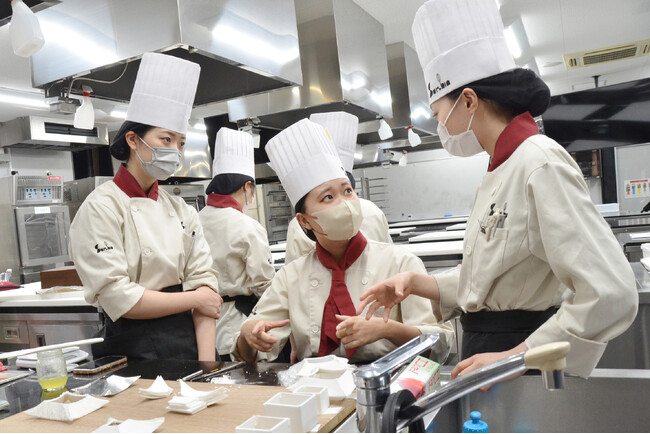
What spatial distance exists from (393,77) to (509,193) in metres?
4.93

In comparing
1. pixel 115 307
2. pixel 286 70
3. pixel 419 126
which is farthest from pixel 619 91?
pixel 115 307

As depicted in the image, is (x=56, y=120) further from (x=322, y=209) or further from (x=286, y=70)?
(x=322, y=209)

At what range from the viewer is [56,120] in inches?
252

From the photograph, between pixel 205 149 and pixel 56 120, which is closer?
pixel 56 120

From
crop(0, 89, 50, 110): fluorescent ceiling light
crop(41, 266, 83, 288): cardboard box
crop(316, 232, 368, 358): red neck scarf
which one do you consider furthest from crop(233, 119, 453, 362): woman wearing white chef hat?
crop(0, 89, 50, 110): fluorescent ceiling light

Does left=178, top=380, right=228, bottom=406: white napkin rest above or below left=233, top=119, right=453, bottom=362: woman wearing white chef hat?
below

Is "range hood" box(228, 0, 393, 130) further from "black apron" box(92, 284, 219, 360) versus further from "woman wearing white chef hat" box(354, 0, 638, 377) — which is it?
"black apron" box(92, 284, 219, 360)

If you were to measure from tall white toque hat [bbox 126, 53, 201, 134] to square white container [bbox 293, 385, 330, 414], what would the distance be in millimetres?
1280

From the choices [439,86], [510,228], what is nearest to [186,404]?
[510,228]

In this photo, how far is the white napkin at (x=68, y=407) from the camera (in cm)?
113

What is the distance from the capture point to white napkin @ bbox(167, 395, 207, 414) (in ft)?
3.59

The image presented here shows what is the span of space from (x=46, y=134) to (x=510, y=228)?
21.3 feet

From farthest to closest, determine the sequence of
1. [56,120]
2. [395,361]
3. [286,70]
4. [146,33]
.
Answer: [56,120], [286,70], [146,33], [395,361]

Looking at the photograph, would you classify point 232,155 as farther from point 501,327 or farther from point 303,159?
point 501,327
